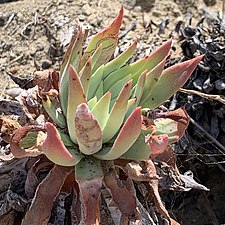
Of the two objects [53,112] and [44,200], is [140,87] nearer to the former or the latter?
[53,112]

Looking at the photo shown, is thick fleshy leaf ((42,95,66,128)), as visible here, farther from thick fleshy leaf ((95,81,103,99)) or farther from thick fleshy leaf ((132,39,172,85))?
thick fleshy leaf ((132,39,172,85))

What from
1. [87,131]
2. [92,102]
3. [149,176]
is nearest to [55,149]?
[87,131]

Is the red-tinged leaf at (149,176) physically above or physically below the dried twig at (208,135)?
above

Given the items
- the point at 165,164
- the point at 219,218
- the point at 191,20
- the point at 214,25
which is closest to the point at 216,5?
the point at 191,20

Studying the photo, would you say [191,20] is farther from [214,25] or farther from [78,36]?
[78,36]

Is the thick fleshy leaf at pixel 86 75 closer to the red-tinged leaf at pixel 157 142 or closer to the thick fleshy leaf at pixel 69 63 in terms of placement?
the thick fleshy leaf at pixel 69 63

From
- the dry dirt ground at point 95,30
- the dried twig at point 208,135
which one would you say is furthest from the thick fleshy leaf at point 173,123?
the dry dirt ground at point 95,30

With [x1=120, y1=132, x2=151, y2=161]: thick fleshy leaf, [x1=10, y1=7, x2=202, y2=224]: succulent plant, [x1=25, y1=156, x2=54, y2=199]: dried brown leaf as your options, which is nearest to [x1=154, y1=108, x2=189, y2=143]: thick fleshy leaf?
[x1=10, y1=7, x2=202, y2=224]: succulent plant
